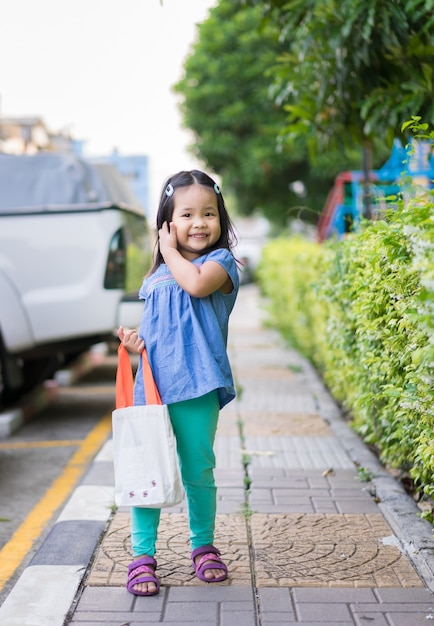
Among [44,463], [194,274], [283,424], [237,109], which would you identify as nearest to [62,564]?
[194,274]

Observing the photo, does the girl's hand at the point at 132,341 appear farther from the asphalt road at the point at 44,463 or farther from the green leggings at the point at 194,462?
the asphalt road at the point at 44,463

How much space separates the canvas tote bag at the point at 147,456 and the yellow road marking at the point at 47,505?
2.96 ft

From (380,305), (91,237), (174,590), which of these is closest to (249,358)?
(91,237)

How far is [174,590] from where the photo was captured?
10.6ft

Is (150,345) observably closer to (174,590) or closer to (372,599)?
(174,590)

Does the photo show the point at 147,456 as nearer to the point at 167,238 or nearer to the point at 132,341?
the point at 132,341

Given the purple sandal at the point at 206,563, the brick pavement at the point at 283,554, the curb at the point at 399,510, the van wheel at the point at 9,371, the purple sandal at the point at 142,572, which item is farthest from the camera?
the van wheel at the point at 9,371

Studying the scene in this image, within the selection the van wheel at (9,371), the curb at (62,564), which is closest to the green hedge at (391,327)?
the curb at (62,564)

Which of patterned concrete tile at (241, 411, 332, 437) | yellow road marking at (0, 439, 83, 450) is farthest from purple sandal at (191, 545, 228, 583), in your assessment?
yellow road marking at (0, 439, 83, 450)

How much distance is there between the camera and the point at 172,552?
365cm

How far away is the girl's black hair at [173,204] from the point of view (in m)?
3.36

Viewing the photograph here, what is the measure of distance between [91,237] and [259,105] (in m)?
10.8

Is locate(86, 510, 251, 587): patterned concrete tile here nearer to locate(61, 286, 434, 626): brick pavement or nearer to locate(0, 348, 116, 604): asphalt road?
locate(61, 286, 434, 626): brick pavement

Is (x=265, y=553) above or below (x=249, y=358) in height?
above
